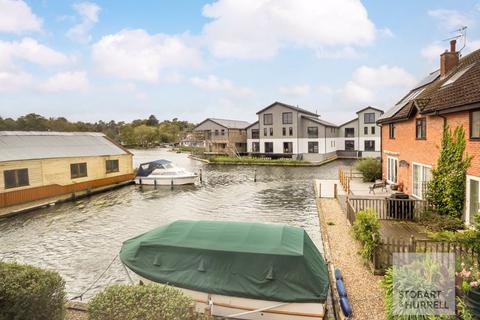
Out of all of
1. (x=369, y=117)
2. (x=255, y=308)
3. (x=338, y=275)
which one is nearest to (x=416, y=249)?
(x=338, y=275)

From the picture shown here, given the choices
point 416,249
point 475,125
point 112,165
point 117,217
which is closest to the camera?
point 416,249

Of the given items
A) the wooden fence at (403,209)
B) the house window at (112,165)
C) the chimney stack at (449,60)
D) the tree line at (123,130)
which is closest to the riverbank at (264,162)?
the house window at (112,165)

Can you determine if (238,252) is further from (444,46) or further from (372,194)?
(444,46)

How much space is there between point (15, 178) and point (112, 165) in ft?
35.2

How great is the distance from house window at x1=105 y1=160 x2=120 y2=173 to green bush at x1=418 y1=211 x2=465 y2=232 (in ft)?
96.1

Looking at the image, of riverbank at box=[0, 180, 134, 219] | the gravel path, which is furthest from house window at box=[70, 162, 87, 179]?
the gravel path

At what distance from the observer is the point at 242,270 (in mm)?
8180

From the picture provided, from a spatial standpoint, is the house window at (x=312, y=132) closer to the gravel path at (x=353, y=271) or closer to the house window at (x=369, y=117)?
the house window at (x=369, y=117)

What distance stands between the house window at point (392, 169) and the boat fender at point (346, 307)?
18427mm

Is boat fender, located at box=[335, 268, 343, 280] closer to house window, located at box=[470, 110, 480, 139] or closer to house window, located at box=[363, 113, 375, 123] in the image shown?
house window, located at box=[470, 110, 480, 139]

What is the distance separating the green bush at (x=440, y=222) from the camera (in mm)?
13586

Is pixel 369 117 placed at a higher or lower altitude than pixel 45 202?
higher

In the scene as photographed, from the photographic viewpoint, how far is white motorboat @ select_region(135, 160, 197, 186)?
3382cm

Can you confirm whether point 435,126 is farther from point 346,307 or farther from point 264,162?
point 264,162
